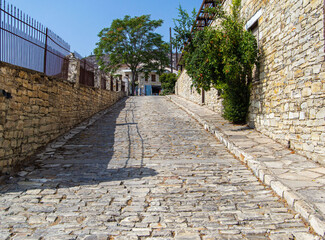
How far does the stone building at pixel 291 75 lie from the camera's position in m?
4.60

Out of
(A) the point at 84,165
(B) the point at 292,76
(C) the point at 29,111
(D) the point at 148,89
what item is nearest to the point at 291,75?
(B) the point at 292,76

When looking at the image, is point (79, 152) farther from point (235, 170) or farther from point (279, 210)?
point (279, 210)

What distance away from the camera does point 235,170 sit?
4.69 m

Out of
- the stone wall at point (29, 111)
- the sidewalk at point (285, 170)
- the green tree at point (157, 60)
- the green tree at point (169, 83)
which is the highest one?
the green tree at point (157, 60)

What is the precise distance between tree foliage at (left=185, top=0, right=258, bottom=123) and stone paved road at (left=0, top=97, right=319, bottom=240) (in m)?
2.45

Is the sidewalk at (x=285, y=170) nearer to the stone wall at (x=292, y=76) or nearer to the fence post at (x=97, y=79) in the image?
the stone wall at (x=292, y=76)

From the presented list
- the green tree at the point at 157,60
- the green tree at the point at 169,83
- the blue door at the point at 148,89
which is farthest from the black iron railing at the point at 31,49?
the blue door at the point at 148,89

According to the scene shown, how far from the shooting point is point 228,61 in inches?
287

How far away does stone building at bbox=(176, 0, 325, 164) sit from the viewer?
4601 mm

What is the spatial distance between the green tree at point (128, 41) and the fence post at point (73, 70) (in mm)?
24205

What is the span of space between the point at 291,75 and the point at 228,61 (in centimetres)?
214

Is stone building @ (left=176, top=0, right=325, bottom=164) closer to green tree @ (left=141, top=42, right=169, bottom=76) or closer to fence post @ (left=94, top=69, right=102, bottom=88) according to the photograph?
fence post @ (left=94, top=69, right=102, bottom=88)

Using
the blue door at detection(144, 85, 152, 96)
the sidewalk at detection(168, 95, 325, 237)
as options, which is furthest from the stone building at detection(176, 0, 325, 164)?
the blue door at detection(144, 85, 152, 96)

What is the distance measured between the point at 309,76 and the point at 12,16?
637 centimetres
